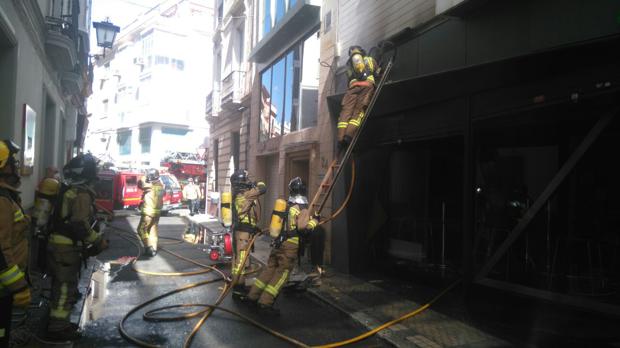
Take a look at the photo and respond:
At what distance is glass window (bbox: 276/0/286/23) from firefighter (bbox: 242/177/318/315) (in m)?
7.44

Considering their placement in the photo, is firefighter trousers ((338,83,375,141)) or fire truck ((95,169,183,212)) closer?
firefighter trousers ((338,83,375,141))

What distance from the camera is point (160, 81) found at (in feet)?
118

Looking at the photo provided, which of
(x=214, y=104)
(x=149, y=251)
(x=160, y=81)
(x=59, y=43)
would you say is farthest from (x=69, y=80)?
(x=160, y=81)

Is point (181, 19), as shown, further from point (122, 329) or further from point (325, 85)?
point (122, 329)

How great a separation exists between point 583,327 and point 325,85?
20.4 feet

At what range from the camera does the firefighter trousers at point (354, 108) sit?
6.27m

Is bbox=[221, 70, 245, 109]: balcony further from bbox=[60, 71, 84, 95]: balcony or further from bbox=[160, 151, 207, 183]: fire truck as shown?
bbox=[160, 151, 207, 183]: fire truck

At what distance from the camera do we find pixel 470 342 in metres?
4.32

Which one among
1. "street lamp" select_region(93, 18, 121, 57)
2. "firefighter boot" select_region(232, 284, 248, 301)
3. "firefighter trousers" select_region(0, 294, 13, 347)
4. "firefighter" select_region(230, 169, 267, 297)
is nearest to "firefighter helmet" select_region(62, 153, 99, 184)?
"firefighter trousers" select_region(0, 294, 13, 347)

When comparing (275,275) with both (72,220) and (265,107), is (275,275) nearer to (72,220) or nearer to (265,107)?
(72,220)

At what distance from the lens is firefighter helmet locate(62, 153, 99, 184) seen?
4359 millimetres

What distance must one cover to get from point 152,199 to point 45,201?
4764 mm

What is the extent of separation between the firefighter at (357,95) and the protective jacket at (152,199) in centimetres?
481

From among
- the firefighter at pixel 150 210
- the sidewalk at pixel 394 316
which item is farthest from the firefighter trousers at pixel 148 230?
the sidewalk at pixel 394 316
